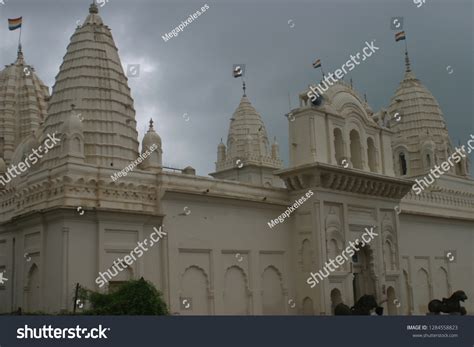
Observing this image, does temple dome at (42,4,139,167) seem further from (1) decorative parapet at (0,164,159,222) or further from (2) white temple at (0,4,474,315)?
(1) decorative parapet at (0,164,159,222)

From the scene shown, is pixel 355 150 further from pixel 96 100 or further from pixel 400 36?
pixel 96 100

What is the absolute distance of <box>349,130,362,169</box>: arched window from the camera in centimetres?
3020

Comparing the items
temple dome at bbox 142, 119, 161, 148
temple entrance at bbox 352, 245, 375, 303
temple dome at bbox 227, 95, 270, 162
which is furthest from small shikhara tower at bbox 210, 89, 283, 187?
temple dome at bbox 142, 119, 161, 148

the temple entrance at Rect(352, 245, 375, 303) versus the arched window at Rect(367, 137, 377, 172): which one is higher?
the arched window at Rect(367, 137, 377, 172)

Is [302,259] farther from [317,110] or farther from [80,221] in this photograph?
[80,221]

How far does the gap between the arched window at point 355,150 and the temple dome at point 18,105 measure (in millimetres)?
16340

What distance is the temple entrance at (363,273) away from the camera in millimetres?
29000

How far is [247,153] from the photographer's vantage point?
1795 inches

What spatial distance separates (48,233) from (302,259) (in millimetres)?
10713

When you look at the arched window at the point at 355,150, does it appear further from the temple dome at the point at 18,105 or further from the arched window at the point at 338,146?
the temple dome at the point at 18,105

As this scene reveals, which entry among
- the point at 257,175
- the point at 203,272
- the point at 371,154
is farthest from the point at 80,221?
the point at 257,175

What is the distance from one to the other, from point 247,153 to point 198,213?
21249 mm

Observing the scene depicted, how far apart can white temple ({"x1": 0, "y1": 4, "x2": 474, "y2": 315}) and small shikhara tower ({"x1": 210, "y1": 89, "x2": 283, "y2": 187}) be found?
43.2 ft

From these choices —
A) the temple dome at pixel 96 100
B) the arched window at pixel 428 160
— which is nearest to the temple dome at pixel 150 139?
the temple dome at pixel 96 100
